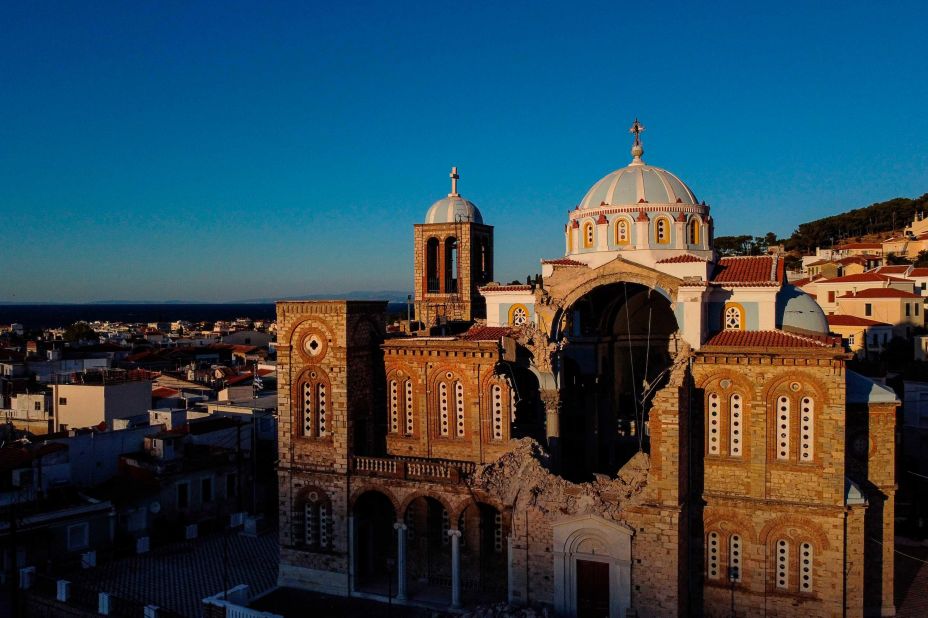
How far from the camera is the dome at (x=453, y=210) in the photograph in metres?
40.8

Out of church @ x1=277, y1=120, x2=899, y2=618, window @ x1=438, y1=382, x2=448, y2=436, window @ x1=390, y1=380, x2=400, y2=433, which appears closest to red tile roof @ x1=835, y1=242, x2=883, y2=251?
church @ x1=277, y1=120, x2=899, y2=618

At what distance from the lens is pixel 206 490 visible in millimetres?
34375

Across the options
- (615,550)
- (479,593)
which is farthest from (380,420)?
(615,550)

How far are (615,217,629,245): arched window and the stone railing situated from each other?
1012 cm

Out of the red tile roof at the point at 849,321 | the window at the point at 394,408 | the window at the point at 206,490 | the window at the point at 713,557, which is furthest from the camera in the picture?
the red tile roof at the point at 849,321

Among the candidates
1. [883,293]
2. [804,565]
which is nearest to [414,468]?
[804,565]

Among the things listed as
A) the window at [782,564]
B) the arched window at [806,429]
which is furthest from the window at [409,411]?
the arched window at [806,429]

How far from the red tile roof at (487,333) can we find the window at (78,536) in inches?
644

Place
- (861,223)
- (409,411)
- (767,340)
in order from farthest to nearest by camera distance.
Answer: (861,223) < (409,411) < (767,340)

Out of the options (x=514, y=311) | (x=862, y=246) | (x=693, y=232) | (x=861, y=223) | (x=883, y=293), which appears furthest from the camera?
(x=861, y=223)

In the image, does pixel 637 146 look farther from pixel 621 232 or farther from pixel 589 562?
pixel 589 562

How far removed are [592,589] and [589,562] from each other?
85 centimetres

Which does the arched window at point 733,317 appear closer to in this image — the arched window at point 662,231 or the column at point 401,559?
the arched window at point 662,231

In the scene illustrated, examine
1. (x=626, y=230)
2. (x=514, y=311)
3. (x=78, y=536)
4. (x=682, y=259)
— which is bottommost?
(x=78, y=536)
